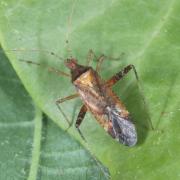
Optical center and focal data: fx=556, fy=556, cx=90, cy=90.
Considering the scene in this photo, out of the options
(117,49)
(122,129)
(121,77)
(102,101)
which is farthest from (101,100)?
(117,49)

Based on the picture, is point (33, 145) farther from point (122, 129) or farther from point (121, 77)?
point (121, 77)

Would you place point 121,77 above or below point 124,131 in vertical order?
above

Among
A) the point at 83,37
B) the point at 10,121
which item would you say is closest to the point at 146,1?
the point at 83,37

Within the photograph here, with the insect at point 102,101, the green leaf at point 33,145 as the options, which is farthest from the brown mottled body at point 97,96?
the green leaf at point 33,145

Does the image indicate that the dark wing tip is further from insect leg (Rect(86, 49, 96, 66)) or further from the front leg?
insect leg (Rect(86, 49, 96, 66))

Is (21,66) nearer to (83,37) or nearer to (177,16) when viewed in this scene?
(83,37)

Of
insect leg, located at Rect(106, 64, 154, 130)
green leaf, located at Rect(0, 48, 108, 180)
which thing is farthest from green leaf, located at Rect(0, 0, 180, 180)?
green leaf, located at Rect(0, 48, 108, 180)

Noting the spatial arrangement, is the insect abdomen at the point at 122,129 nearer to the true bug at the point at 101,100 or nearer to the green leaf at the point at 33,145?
the true bug at the point at 101,100
